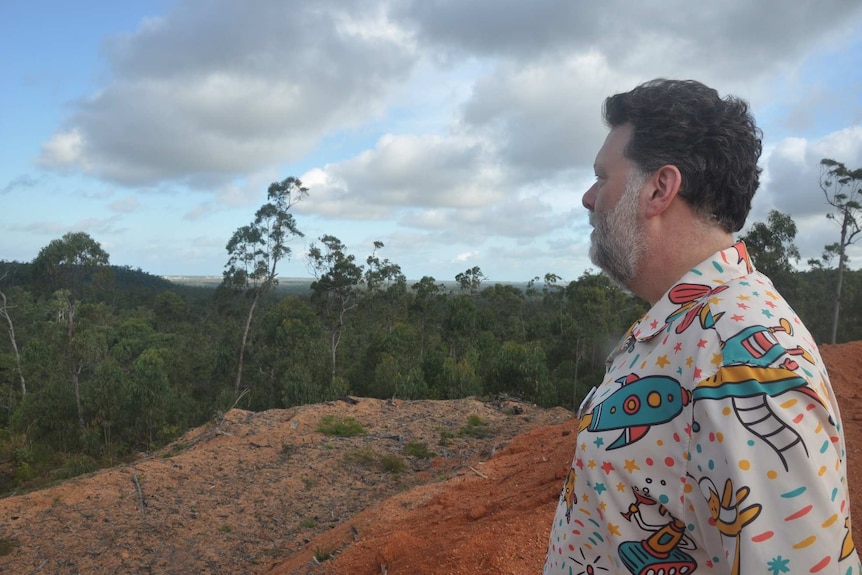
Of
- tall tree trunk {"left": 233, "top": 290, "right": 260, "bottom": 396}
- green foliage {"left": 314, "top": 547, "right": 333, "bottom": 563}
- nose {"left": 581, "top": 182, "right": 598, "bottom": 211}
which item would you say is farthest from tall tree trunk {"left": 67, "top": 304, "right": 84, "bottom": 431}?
nose {"left": 581, "top": 182, "right": 598, "bottom": 211}

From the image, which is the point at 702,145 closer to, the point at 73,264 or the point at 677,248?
the point at 677,248

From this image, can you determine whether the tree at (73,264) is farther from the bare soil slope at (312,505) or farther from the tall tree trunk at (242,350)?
the bare soil slope at (312,505)

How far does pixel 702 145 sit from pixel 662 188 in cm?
10

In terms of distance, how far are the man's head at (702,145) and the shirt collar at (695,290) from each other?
101 mm

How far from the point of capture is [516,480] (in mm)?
5914

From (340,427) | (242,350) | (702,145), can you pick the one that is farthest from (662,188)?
(242,350)

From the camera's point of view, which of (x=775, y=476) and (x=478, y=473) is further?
(x=478, y=473)

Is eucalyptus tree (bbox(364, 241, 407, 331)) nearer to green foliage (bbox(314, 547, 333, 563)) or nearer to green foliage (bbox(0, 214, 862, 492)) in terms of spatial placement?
green foliage (bbox(0, 214, 862, 492))

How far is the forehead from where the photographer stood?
3.68 feet

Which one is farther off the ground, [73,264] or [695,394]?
[73,264]

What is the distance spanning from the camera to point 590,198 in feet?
4.06

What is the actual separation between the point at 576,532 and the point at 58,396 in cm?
1890

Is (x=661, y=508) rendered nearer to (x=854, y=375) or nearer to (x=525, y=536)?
(x=525, y=536)

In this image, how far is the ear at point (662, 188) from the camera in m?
1.04
